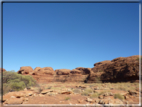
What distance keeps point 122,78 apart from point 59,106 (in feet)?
79.8

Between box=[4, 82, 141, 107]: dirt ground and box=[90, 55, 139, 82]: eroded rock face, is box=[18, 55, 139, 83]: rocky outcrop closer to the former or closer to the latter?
box=[90, 55, 139, 82]: eroded rock face

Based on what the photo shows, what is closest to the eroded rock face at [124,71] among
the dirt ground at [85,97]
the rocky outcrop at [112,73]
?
the rocky outcrop at [112,73]

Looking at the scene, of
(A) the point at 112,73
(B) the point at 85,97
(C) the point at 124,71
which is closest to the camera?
(B) the point at 85,97

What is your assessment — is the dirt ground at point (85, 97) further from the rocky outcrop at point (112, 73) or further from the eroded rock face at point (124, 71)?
the rocky outcrop at point (112, 73)

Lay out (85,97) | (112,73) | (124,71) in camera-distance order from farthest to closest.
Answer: (112,73), (124,71), (85,97)

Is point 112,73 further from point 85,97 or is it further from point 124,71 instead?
point 85,97

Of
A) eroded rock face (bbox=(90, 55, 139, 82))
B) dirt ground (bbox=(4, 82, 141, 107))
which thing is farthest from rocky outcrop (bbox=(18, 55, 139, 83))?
dirt ground (bbox=(4, 82, 141, 107))

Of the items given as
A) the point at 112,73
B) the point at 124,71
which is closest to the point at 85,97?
the point at 124,71

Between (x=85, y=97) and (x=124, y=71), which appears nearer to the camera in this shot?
(x=85, y=97)

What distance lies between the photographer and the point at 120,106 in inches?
195

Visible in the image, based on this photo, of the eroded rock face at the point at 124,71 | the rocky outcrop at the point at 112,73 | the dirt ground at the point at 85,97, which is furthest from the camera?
the rocky outcrop at the point at 112,73

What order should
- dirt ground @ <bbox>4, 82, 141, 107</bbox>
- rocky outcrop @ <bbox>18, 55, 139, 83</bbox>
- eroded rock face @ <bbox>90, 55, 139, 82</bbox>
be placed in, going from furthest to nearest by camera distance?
rocky outcrop @ <bbox>18, 55, 139, 83</bbox>
eroded rock face @ <bbox>90, 55, 139, 82</bbox>
dirt ground @ <bbox>4, 82, 141, 107</bbox>

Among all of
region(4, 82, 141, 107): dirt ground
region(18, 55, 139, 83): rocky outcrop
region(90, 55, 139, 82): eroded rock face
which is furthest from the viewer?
region(18, 55, 139, 83): rocky outcrop

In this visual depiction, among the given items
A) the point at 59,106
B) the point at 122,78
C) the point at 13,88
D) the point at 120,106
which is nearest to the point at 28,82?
the point at 13,88
